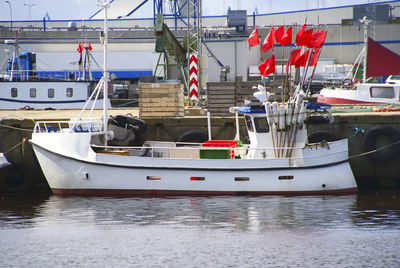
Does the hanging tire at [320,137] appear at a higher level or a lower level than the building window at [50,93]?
lower

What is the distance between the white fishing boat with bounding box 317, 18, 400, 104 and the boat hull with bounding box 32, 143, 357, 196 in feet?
38.0

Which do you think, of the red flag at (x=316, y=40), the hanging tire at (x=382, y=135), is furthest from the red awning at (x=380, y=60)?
the red flag at (x=316, y=40)

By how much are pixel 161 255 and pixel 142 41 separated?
49.0m

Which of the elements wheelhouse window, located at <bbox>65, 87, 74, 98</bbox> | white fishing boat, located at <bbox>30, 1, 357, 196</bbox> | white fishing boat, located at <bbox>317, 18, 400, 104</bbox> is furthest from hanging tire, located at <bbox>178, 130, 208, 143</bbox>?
wheelhouse window, located at <bbox>65, 87, 74, 98</bbox>

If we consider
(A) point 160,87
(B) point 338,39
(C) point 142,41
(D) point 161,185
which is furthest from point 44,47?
(D) point 161,185

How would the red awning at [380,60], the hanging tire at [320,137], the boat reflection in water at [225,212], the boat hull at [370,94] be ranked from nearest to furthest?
the boat reflection in water at [225,212], the hanging tire at [320,137], the red awning at [380,60], the boat hull at [370,94]

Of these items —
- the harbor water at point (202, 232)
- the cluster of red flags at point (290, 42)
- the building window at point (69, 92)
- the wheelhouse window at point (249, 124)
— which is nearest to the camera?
the harbor water at point (202, 232)

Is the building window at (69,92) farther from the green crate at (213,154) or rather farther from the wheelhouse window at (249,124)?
the green crate at (213,154)

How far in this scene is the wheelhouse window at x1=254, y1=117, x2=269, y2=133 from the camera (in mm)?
21203

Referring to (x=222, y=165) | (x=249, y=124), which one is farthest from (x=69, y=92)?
(x=222, y=165)

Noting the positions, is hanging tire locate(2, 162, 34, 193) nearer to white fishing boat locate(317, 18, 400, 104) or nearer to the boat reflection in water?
the boat reflection in water

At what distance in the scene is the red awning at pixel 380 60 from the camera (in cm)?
3131

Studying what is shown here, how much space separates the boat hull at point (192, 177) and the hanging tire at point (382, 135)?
2.29 m

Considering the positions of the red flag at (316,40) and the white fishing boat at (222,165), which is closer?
the white fishing boat at (222,165)
